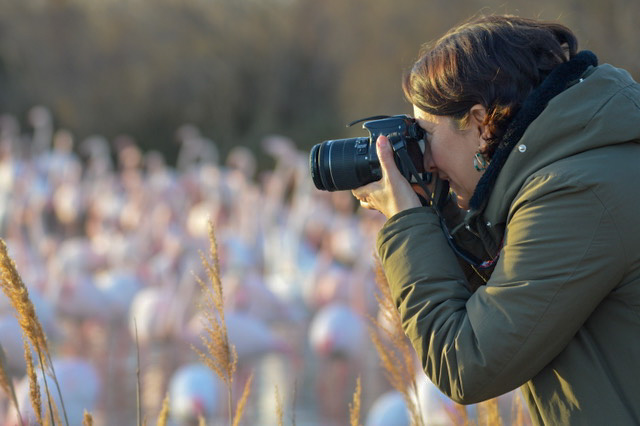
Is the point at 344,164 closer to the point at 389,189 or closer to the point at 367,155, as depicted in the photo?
the point at 367,155

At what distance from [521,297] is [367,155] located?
1.67ft

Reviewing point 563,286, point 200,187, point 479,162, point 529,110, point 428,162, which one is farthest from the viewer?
point 200,187

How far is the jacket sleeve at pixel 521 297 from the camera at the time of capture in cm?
132

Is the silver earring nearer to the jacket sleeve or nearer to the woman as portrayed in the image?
the woman

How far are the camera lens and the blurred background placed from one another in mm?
196

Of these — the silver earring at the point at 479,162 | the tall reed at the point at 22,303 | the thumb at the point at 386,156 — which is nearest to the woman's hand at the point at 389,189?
the thumb at the point at 386,156

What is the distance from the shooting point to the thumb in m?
1.63

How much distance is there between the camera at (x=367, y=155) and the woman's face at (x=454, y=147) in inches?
1.2

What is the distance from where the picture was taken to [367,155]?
1.75m

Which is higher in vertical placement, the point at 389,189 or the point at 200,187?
the point at 200,187

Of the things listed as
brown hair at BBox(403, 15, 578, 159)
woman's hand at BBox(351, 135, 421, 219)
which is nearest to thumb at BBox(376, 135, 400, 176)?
woman's hand at BBox(351, 135, 421, 219)

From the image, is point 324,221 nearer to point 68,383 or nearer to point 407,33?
point 407,33

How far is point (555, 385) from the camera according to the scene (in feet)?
4.70

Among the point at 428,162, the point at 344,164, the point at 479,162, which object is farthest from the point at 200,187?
the point at 479,162
